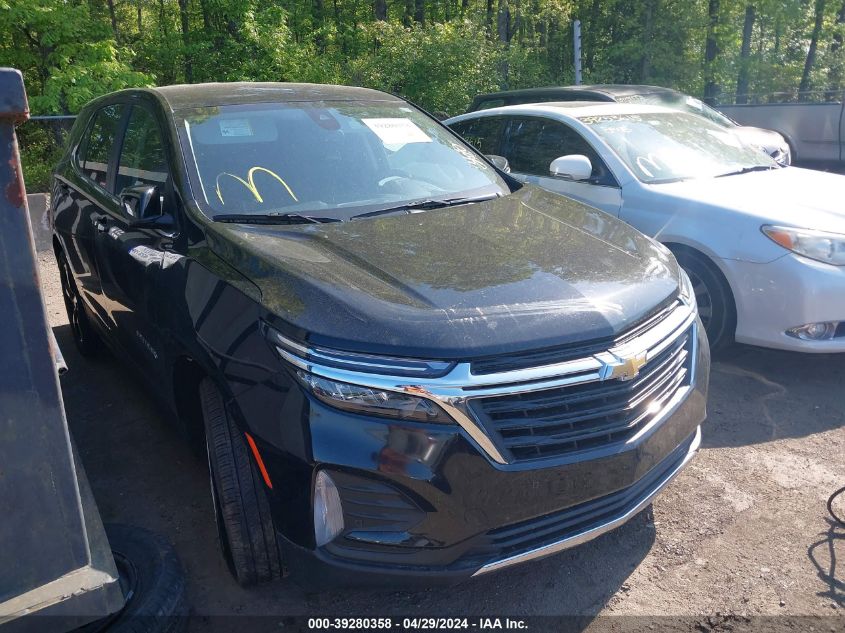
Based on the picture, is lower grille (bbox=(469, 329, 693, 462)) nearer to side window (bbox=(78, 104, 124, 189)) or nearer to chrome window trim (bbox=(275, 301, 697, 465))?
chrome window trim (bbox=(275, 301, 697, 465))

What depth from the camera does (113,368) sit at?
5.23 meters

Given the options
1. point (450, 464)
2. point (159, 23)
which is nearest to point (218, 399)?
point (450, 464)

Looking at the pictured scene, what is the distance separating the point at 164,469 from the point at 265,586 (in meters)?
1.19

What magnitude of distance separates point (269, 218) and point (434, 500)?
1.52m

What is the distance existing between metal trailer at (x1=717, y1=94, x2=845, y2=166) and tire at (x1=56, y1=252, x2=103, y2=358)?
36.8 ft

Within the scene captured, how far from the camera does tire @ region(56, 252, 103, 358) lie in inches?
201

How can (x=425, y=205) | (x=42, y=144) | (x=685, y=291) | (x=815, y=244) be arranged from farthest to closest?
(x=42, y=144) < (x=815, y=244) < (x=425, y=205) < (x=685, y=291)

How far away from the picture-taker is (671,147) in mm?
5652

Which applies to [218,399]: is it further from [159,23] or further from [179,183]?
[159,23]

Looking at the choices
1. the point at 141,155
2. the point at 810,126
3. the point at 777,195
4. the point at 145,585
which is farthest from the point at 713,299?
the point at 810,126

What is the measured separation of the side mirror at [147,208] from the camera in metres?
3.24

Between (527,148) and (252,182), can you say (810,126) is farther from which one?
(252,182)

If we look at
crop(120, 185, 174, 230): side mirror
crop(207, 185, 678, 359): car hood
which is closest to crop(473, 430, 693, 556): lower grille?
crop(207, 185, 678, 359): car hood

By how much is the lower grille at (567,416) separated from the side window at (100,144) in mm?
3023
